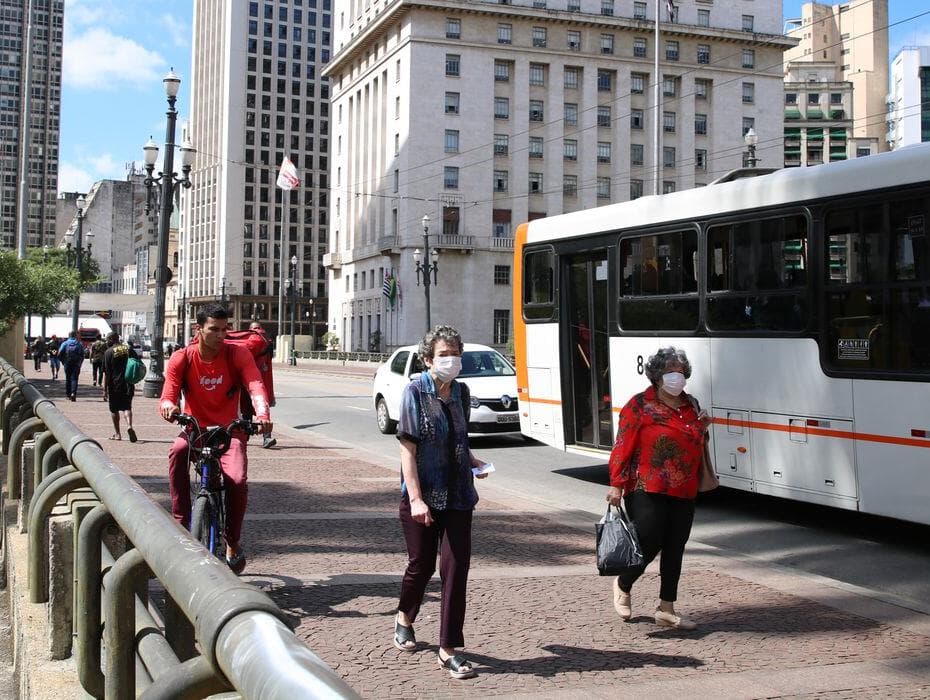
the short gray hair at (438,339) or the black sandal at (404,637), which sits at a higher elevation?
the short gray hair at (438,339)

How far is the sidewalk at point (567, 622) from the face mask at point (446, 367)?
1553mm

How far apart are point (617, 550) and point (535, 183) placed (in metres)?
74.3

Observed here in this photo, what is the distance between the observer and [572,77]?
80.6 m

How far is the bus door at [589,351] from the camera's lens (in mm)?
13164

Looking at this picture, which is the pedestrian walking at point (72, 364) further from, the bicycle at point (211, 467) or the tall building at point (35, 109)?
the tall building at point (35, 109)

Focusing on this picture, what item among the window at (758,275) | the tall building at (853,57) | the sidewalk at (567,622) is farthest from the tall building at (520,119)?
the sidewalk at (567,622)

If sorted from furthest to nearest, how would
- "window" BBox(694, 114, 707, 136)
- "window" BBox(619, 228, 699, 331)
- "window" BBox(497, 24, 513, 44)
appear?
"window" BBox(694, 114, 707, 136)
"window" BBox(497, 24, 513, 44)
"window" BBox(619, 228, 699, 331)

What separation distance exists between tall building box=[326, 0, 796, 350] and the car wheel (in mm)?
56527

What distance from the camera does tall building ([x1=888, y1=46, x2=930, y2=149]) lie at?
135375 mm

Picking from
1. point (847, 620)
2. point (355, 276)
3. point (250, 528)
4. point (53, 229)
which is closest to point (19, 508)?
point (250, 528)

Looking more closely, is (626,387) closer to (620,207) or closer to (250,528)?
(620,207)

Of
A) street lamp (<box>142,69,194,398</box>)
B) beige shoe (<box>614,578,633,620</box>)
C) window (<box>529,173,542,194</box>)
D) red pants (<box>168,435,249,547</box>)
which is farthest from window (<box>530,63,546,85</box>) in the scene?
beige shoe (<box>614,578,633,620</box>)

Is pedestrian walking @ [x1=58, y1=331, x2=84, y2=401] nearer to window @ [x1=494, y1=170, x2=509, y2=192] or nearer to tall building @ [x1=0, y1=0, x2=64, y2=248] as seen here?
window @ [x1=494, y1=170, x2=509, y2=192]

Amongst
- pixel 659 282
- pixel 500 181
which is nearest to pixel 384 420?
pixel 659 282
